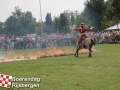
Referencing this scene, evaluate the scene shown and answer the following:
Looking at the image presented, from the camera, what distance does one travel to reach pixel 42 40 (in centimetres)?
3803

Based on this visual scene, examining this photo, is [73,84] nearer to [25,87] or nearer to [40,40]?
[25,87]

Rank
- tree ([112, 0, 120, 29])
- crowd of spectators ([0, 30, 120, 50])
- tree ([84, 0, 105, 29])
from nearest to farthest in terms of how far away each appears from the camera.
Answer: crowd of spectators ([0, 30, 120, 50])
tree ([112, 0, 120, 29])
tree ([84, 0, 105, 29])

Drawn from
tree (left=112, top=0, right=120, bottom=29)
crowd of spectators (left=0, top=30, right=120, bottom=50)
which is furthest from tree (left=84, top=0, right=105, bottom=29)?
crowd of spectators (left=0, top=30, right=120, bottom=50)

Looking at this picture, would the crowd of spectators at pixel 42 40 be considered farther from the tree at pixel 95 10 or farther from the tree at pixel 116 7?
the tree at pixel 95 10

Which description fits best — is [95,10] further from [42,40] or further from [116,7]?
[42,40]

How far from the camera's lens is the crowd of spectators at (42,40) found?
37372 mm

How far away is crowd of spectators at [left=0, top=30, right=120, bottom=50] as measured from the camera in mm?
37372

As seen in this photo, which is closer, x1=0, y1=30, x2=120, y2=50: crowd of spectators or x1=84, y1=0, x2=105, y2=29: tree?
x1=0, y1=30, x2=120, y2=50: crowd of spectators

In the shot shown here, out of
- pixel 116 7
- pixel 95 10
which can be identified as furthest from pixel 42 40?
pixel 95 10

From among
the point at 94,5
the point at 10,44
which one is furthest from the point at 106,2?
the point at 10,44

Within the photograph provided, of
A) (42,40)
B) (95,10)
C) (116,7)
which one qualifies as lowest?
(42,40)

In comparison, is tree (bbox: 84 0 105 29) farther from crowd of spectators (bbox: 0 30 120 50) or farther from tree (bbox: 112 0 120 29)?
crowd of spectators (bbox: 0 30 120 50)

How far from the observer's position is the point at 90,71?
1393cm

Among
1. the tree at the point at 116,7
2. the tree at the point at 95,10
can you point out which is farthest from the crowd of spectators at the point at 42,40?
the tree at the point at 95,10
